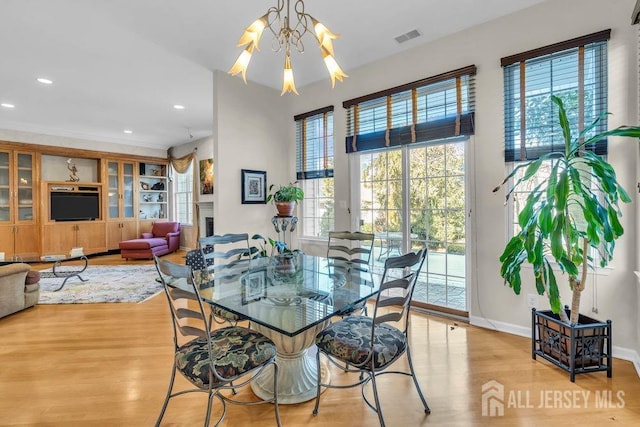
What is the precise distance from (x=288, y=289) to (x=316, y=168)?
2.66 meters

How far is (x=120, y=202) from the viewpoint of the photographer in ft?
24.6

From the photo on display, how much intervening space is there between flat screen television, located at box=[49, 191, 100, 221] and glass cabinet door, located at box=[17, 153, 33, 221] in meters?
0.37

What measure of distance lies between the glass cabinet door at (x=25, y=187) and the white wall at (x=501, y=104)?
7.06m

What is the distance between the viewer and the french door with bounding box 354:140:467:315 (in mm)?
3186

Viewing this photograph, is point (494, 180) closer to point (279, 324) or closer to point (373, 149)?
point (373, 149)

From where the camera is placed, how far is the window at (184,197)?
315 inches

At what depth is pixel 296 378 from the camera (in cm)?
201

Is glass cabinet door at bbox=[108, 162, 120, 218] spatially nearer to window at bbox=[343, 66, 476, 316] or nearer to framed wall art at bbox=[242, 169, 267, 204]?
framed wall art at bbox=[242, 169, 267, 204]

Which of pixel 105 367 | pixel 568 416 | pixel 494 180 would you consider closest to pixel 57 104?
pixel 105 367

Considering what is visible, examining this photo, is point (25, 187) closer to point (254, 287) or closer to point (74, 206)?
point (74, 206)

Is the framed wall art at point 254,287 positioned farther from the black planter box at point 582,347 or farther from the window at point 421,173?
the black planter box at point 582,347

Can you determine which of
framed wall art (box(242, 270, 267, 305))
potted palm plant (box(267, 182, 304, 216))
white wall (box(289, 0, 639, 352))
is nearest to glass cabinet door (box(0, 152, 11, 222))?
potted palm plant (box(267, 182, 304, 216))

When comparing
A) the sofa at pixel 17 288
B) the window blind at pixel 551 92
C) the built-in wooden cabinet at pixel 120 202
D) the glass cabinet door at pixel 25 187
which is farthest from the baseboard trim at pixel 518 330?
the glass cabinet door at pixel 25 187

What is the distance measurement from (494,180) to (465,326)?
1476 mm
